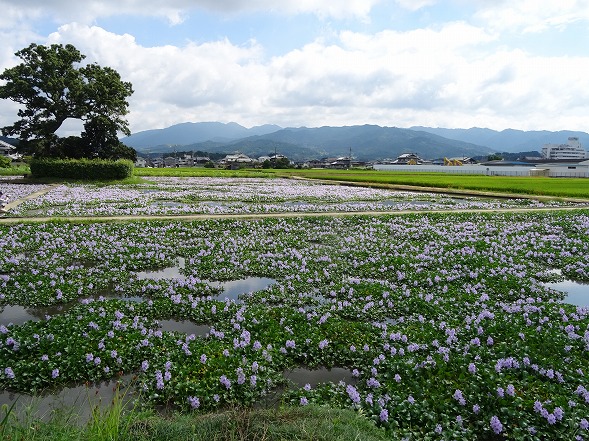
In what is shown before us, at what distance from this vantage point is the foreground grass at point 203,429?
3.63m

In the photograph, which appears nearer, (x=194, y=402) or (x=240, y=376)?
(x=194, y=402)

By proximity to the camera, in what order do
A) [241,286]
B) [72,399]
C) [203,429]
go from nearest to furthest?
[203,429], [72,399], [241,286]

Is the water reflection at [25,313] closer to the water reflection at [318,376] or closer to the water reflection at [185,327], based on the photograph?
the water reflection at [185,327]

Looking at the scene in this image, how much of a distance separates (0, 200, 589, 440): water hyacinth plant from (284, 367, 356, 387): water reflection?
4.3 inches

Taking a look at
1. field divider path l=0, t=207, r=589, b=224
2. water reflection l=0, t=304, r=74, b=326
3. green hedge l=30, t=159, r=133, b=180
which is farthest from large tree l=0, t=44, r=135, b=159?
water reflection l=0, t=304, r=74, b=326

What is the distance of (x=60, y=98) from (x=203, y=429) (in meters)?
43.9

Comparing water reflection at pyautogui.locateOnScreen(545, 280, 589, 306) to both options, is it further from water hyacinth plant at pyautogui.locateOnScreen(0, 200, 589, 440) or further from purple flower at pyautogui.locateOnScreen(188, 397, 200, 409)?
purple flower at pyautogui.locateOnScreen(188, 397, 200, 409)

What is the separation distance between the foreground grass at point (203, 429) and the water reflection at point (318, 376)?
1644 millimetres

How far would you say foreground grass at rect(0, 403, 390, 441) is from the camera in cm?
363

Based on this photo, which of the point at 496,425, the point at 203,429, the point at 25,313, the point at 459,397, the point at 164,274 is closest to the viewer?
the point at 203,429

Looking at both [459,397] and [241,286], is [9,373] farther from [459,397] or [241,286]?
[459,397]

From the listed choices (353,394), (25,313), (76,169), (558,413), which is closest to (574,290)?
(558,413)

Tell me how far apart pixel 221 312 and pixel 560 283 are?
840 centimetres

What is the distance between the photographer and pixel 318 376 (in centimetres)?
615
